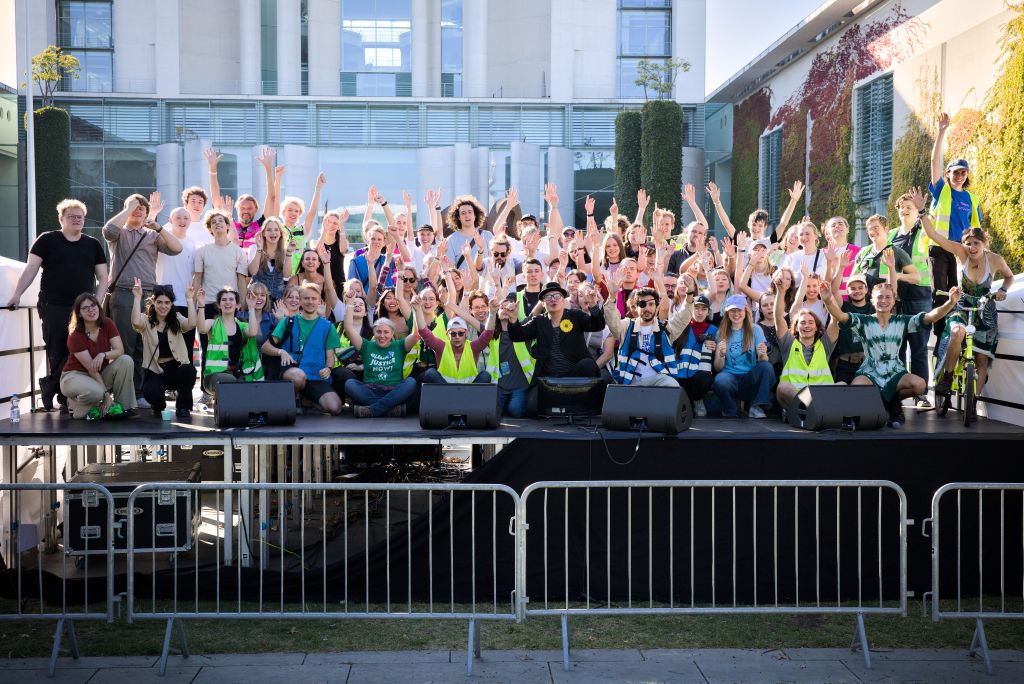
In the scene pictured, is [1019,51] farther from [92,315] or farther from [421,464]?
[92,315]

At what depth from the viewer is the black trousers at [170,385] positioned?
8555 millimetres

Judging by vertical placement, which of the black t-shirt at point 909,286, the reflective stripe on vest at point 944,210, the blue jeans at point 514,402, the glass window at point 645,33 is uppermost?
the glass window at point 645,33

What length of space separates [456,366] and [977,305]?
14.0 feet

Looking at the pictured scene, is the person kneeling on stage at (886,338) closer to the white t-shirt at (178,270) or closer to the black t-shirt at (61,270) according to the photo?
the white t-shirt at (178,270)

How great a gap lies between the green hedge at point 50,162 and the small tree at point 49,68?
26.2 inches

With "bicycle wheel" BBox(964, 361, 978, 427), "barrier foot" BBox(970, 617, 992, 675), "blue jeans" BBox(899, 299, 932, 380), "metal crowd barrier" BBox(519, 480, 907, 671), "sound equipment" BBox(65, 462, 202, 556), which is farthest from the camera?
"blue jeans" BBox(899, 299, 932, 380)

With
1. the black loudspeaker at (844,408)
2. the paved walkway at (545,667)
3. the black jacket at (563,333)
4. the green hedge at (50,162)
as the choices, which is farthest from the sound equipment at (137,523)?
the green hedge at (50,162)

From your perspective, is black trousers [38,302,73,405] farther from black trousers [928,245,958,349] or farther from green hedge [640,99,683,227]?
green hedge [640,99,683,227]

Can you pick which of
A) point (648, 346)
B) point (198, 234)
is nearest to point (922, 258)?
point (648, 346)

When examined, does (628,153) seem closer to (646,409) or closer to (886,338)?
(886,338)

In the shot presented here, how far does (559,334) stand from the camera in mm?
8688

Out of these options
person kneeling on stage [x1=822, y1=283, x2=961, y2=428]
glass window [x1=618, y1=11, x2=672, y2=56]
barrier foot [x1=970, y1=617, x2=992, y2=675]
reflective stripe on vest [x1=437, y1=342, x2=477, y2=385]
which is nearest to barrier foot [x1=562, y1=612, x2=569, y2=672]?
barrier foot [x1=970, y1=617, x2=992, y2=675]

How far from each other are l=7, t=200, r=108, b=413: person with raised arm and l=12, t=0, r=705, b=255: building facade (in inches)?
637

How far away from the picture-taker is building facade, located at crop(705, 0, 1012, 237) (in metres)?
13.9
